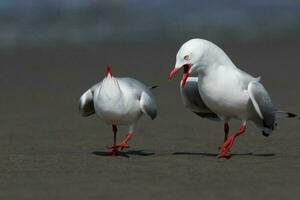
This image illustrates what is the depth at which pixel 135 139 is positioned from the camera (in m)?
11.2

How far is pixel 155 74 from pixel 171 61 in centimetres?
116

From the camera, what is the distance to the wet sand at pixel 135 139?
781 centimetres

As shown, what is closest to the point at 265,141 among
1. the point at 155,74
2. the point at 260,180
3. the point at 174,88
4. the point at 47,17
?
the point at 260,180

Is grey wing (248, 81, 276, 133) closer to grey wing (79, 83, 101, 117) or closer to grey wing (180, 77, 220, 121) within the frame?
grey wing (180, 77, 220, 121)

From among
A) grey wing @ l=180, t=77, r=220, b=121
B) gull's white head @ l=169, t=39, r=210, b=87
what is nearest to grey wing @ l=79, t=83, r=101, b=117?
grey wing @ l=180, t=77, r=220, b=121

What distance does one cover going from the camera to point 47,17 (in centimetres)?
2081

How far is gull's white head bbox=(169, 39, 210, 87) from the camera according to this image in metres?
9.16

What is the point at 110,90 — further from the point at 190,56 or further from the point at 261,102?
the point at 261,102

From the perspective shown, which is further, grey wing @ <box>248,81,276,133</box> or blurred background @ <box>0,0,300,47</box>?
blurred background @ <box>0,0,300,47</box>

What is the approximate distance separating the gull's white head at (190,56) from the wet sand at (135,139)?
76 centimetres

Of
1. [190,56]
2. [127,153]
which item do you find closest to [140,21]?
[127,153]

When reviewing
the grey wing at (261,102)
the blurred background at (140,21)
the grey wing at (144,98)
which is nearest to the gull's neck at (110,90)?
the grey wing at (144,98)

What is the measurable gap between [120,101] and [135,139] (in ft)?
5.07

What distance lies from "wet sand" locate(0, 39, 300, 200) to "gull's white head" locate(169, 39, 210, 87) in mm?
763
